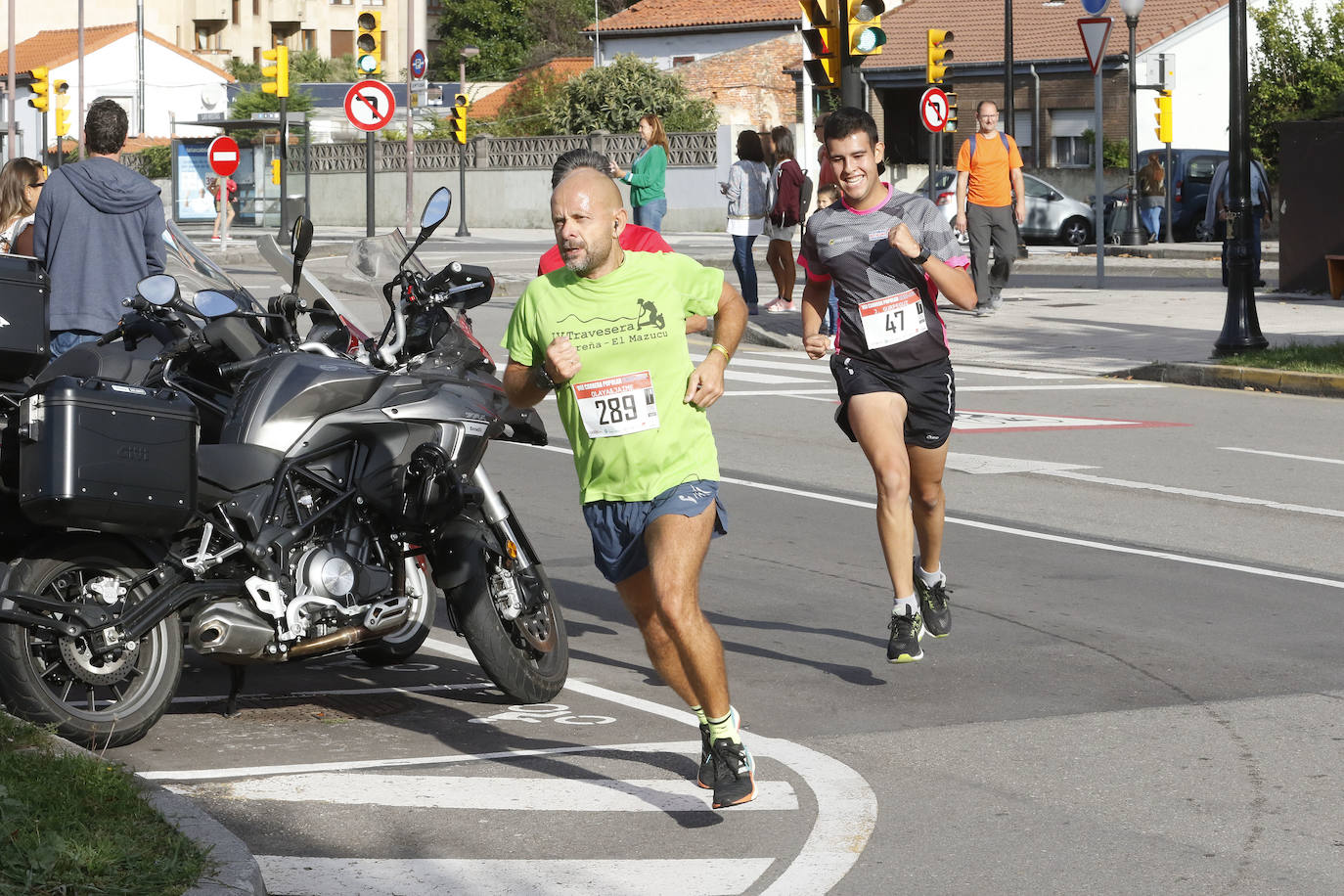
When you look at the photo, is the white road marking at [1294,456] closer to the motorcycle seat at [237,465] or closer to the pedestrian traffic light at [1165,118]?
the motorcycle seat at [237,465]

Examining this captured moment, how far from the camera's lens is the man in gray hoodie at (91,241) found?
28.8 feet

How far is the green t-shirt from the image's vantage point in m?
5.37

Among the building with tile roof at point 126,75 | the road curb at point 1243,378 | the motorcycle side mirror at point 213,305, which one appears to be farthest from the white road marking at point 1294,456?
the building with tile roof at point 126,75

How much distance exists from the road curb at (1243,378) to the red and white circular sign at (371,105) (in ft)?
55.1

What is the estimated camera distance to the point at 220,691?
690 centimetres

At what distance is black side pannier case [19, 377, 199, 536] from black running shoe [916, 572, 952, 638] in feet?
9.52

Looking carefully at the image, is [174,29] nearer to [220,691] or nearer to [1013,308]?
[1013,308]

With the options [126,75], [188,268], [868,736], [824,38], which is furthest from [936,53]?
[126,75]

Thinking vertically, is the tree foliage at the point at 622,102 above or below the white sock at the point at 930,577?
above

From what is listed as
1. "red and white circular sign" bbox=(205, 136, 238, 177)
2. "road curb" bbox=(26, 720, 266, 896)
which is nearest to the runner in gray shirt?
"road curb" bbox=(26, 720, 266, 896)

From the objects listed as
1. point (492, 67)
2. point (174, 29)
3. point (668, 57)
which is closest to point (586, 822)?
point (668, 57)

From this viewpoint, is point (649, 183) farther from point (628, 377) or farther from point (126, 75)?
point (126, 75)

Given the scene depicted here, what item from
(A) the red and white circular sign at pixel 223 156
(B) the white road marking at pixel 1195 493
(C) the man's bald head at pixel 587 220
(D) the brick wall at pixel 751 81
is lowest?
(B) the white road marking at pixel 1195 493

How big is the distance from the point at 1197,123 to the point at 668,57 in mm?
24560
